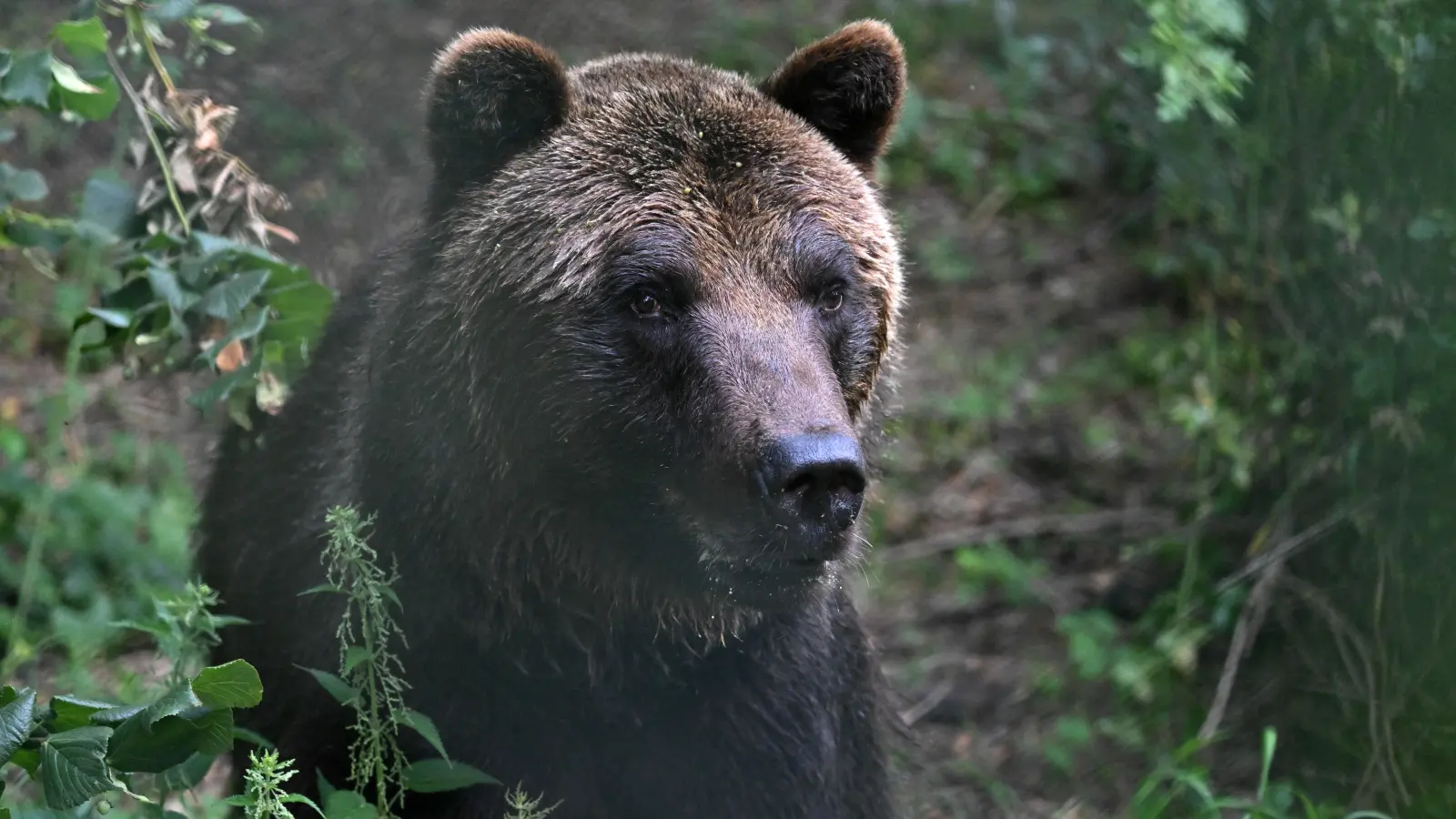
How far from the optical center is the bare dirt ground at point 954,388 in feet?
22.7

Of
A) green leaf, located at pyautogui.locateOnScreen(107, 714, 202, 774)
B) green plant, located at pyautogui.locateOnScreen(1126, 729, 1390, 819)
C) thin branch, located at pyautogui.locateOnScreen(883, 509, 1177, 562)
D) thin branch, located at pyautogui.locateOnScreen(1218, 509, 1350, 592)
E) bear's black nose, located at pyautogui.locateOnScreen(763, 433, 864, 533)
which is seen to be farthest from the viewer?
thin branch, located at pyautogui.locateOnScreen(883, 509, 1177, 562)

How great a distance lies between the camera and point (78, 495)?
272 inches

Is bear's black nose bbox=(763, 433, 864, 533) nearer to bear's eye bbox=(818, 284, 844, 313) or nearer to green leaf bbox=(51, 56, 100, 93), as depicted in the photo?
bear's eye bbox=(818, 284, 844, 313)

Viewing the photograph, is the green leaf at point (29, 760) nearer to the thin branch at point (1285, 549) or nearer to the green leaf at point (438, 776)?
the green leaf at point (438, 776)

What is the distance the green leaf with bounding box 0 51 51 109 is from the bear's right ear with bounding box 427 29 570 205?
115 cm

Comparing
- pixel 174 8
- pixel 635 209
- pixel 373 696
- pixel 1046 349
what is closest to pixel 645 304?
pixel 635 209

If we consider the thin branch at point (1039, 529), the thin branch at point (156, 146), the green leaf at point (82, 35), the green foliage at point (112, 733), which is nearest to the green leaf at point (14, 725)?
the green foliage at point (112, 733)

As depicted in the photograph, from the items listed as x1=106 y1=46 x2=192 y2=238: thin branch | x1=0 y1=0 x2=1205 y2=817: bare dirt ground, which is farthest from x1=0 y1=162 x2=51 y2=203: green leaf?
x1=0 y1=0 x2=1205 y2=817: bare dirt ground

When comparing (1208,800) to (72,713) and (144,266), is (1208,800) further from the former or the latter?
(144,266)

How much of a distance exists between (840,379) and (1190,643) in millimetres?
3039

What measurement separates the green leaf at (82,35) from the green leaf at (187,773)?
6.97 ft

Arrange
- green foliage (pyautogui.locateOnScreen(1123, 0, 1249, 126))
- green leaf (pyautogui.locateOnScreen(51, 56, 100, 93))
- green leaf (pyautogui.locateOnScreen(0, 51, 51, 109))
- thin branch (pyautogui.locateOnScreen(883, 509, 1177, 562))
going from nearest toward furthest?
green leaf (pyautogui.locateOnScreen(0, 51, 51, 109))
green leaf (pyautogui.locateOnScreen(51, 56, 100, 93))
green foliage (pyautogui.locateOnScreen(1123, 0, 1249, 126))
thin branch (pyautogui.locateOnScreen(883, 509, 1177, 562))

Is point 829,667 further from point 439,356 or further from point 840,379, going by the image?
point 439,356

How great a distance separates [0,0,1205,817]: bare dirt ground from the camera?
22.7ft
